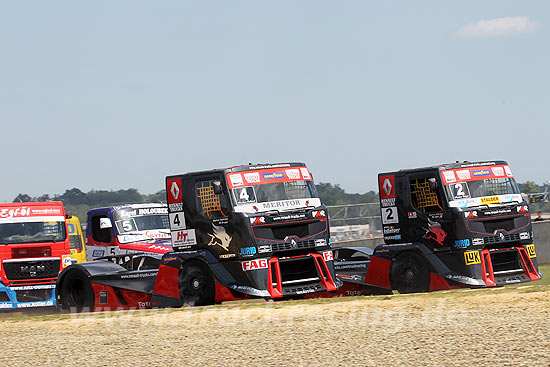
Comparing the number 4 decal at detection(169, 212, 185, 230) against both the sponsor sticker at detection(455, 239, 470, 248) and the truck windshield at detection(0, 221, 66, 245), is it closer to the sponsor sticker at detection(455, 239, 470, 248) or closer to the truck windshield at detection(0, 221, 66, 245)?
the sponsor sticker at detection(455, 239, 470, 248)

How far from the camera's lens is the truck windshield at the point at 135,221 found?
24109 mm

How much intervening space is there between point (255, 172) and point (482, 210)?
4.40m

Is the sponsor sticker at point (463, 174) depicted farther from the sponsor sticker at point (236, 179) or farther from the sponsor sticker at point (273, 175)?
the sponsor sticker at point (236, 179)

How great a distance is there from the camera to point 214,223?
16172mm

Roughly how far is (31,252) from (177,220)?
5.99 metres

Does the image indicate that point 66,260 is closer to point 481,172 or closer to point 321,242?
point 321,242

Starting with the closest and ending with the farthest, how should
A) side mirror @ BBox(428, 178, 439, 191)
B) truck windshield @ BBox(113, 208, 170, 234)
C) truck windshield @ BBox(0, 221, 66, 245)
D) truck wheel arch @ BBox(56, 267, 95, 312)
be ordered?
1. side mirror @ BBox(428, 178, 439, 191)
2. truck wheel arch @ BBox(56, 267, 95, 312)
3. truck windshield @ BBox(0, 221, 66, 245)
4. truck windshield @ BBox(113, 208, 170, 234)

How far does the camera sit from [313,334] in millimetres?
11227

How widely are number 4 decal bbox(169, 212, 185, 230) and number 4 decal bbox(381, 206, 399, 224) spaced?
13.7 feet

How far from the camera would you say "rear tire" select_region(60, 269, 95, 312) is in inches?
707

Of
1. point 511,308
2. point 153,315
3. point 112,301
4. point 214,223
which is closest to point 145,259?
point 112,301

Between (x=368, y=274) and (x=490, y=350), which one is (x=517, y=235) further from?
(x=490, y=350)

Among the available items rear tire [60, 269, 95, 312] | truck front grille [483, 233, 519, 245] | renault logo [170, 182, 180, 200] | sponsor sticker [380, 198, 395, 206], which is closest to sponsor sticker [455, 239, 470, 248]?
truck front grille [483, 233, 519, 245]

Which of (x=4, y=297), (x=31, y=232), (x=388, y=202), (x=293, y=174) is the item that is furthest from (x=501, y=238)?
(x=4, y=297)
